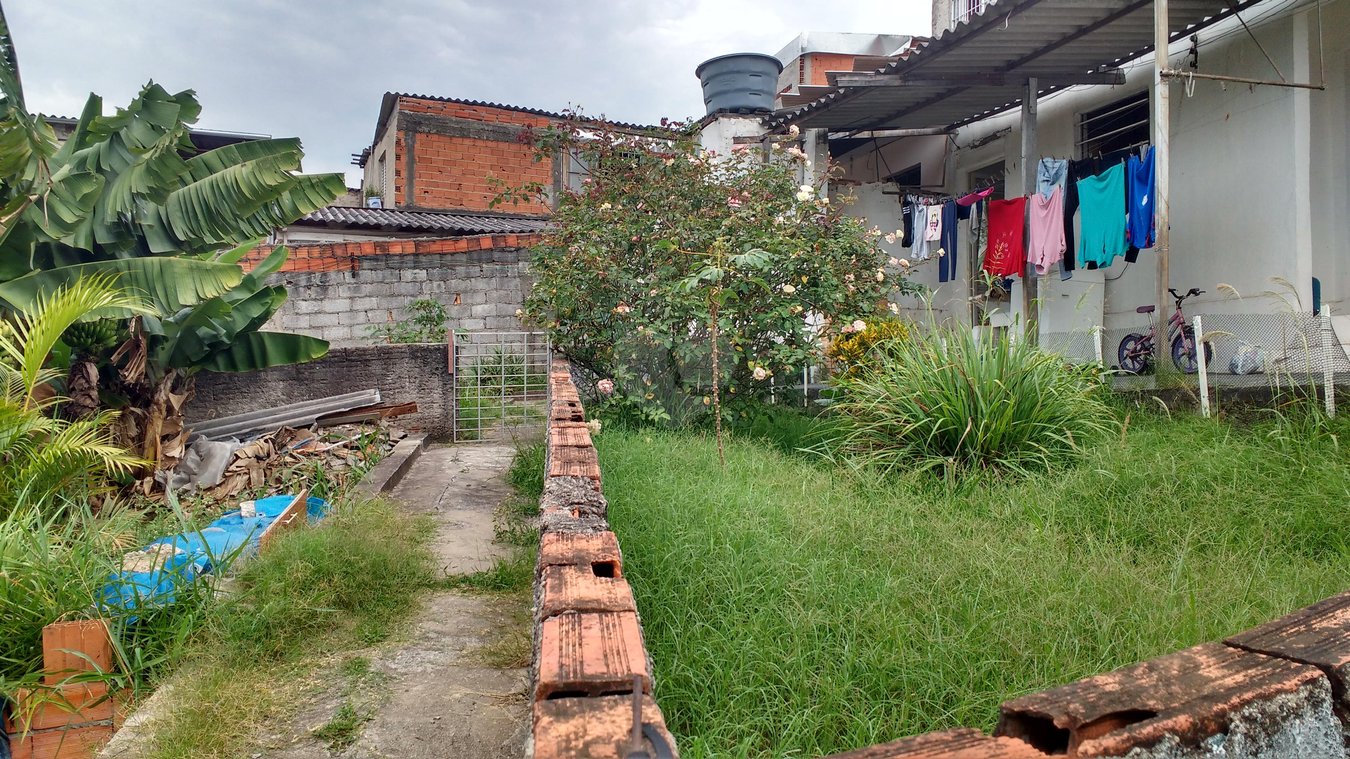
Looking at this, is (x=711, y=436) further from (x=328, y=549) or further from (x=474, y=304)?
(x=474, y=304)

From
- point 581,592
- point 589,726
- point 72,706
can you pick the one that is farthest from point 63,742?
point 589,726

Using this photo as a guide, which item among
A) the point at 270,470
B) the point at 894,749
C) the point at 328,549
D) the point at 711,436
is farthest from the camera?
the point at 270,470

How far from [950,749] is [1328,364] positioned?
541cm

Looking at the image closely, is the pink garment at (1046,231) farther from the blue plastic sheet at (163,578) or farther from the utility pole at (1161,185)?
the blue plastic sheet at (163,578)

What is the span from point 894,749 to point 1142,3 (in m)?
7.95

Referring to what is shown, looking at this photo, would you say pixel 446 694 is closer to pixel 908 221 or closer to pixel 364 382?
pixel 364 382

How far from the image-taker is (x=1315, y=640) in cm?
150

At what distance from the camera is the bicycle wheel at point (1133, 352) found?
764 centimetres

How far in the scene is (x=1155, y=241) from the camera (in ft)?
24.2

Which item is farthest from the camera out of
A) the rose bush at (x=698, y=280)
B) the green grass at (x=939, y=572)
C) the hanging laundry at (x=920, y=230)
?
the hanging laundry at (x=920, y=230)

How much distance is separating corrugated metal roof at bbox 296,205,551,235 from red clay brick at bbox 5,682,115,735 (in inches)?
373

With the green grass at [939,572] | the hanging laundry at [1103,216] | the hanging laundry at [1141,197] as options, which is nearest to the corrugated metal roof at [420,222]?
the hanging laundry at [1103,216]

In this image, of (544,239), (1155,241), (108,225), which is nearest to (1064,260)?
(1155,241)

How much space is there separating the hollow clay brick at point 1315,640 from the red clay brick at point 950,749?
0.63 meters
